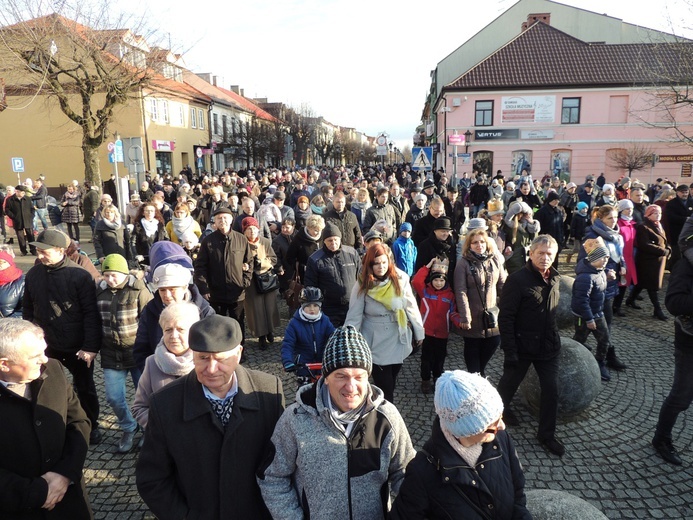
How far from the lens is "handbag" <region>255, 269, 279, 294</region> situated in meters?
6.95

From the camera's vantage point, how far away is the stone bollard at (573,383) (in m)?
4.99

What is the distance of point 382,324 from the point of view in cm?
464

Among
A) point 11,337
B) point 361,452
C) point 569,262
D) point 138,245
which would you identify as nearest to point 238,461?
point 361,452

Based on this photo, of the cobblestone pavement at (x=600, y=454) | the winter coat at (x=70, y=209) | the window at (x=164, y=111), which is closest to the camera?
the cobblestone pavement at (x=600, y=454)

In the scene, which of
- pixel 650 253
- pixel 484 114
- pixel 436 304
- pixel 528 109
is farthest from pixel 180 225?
pixel 528 109

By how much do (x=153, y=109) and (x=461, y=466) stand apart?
36.3m

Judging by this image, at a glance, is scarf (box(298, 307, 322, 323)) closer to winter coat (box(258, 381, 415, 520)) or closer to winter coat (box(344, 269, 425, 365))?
winter coat (box(344, 269, 425, 365))

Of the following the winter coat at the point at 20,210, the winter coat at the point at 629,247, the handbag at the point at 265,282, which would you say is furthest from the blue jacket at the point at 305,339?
the winter coat at the point at 20,210

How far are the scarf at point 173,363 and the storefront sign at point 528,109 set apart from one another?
32945 millimetres

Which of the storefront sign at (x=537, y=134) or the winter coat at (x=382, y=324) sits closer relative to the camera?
the winter coat at (x=382, y=324)

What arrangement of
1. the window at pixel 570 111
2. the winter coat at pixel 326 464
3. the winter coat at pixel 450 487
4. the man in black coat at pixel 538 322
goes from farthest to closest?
the window at pixel 570 111 → the man in black coat at pixel 538 322 → the winter coat at pixel 326 464 → the winter coat at pixel 450 487

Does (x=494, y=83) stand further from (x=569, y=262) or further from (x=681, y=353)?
(x=681, y=353)

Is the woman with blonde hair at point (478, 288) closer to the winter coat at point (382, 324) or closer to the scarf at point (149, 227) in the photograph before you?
the winter coat at point (382, 324)

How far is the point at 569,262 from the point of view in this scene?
473 inches
